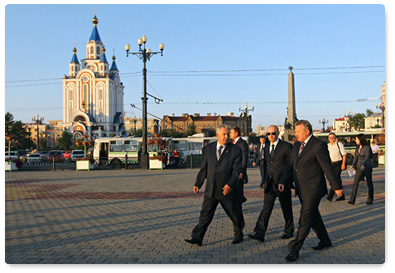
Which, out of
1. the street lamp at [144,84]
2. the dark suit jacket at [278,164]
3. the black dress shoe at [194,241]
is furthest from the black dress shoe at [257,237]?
the street lamp at [144,84]

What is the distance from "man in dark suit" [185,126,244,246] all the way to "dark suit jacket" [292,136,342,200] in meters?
1.00

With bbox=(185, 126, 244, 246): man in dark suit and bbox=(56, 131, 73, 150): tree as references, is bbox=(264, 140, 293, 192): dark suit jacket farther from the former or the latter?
bbox=(56, 131, 73, 150): tree

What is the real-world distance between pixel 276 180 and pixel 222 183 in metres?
1.09

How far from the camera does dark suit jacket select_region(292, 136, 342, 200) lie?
550 cm

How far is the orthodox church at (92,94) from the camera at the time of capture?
110188mm

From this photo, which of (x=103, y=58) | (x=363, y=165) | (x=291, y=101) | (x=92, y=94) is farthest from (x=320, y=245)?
(x=103, y=58)

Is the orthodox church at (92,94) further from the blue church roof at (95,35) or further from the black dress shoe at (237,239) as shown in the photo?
the black dress shoe at (237,239)

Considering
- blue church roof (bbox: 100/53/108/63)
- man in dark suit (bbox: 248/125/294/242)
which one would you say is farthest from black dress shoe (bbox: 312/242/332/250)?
blue church roof (bbox: 100/53/108/63)

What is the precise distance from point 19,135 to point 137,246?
89.1 meters

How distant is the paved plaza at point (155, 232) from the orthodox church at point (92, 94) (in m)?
100

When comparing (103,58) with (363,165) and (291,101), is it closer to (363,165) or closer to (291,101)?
(291,101)

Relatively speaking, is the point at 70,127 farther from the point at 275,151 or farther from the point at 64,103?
the point at 275,151

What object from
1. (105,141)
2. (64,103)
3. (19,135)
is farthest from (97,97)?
(105,141)

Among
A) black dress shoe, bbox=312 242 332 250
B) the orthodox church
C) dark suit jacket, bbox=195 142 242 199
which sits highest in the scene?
the orthodox church
